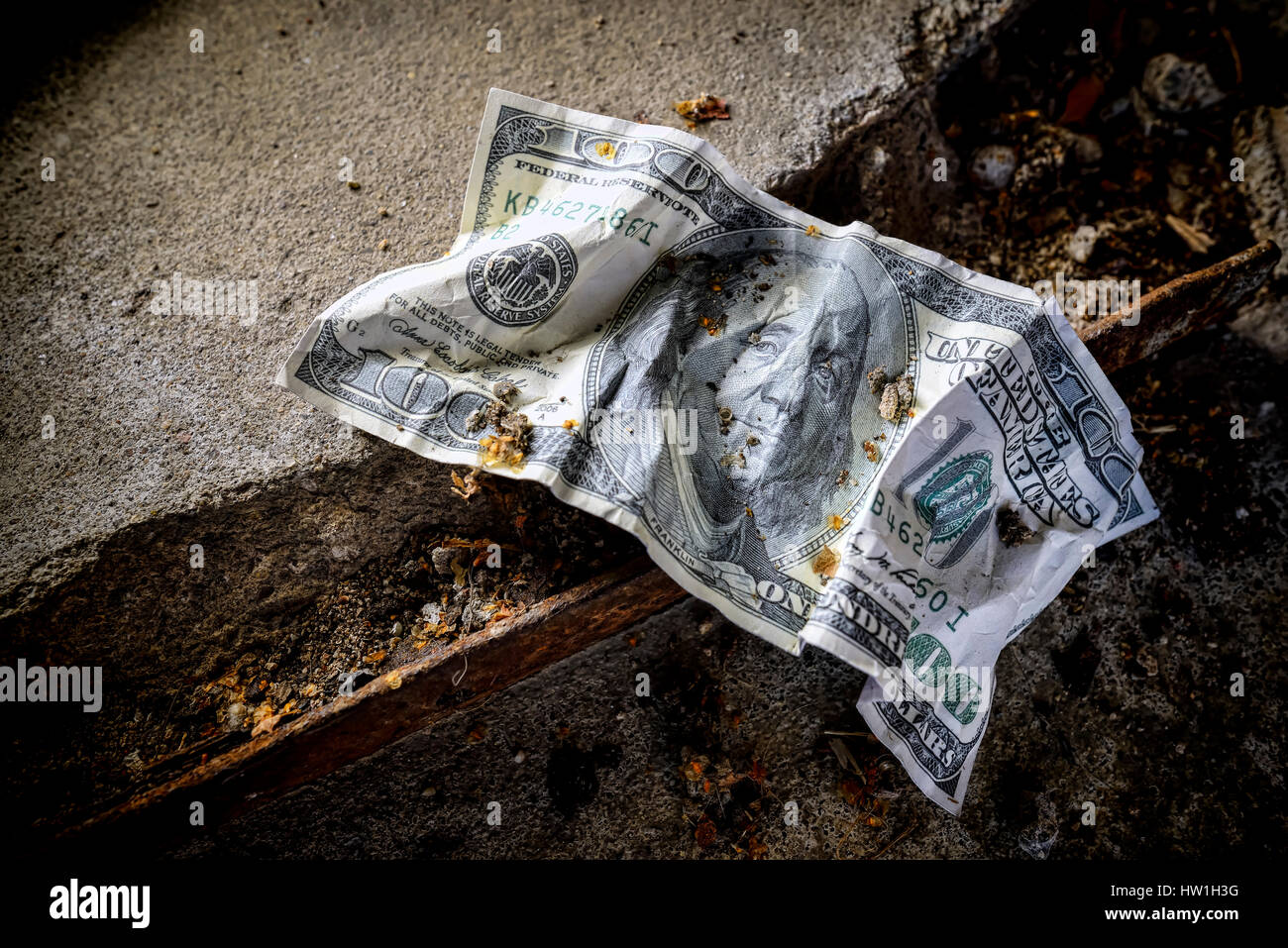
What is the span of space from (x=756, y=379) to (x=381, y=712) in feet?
3.04

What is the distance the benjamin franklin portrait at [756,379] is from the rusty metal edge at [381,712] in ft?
0.60

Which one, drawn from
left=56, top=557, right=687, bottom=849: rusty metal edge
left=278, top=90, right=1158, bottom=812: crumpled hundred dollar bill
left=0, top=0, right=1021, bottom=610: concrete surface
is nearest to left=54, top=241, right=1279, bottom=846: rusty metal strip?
left=56, top=557, right=687, bottom=849: rusty metal edge

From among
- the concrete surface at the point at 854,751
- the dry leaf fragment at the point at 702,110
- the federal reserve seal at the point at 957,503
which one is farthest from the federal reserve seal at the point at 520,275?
the federal reserve seal at the point at 957,503

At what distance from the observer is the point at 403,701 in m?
1.30

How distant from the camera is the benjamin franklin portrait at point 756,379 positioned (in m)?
1.39

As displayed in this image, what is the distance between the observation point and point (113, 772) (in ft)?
4.70

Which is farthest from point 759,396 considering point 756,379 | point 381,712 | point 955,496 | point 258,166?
point 258,166

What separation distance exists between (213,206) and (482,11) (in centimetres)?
81

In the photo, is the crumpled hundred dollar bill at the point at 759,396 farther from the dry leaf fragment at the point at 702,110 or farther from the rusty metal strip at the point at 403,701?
the dry leaf fragment at the point at 702,110

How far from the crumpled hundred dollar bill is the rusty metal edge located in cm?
14

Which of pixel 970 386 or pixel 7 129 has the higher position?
pixel 970 386

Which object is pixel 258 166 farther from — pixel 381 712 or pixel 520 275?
pixel 381 712

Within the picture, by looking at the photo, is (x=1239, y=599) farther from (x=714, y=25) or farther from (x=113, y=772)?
(x=113, y=772)
